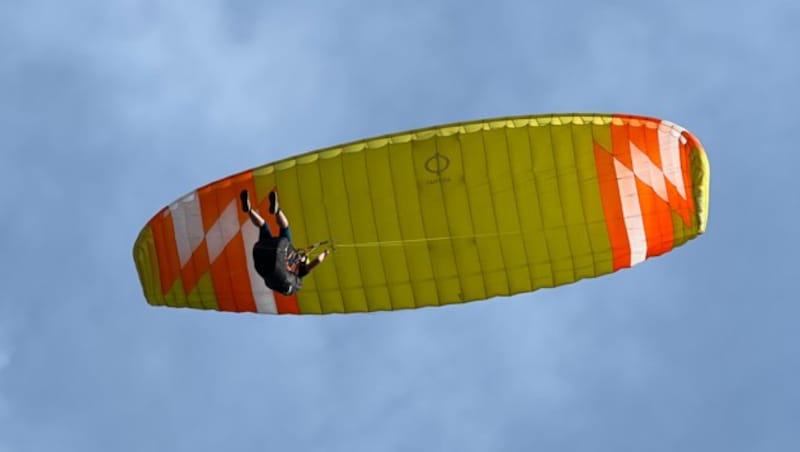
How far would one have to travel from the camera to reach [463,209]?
21.6 meters

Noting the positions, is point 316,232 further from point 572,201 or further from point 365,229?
point 572,201

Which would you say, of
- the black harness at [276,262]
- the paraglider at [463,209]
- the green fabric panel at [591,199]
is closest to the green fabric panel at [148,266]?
the paraglider at [463,209]

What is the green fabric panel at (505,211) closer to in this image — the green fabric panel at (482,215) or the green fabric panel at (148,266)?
the green fabric panel at (482,215)

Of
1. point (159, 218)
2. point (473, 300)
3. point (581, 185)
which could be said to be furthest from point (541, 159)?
point (159, 218)

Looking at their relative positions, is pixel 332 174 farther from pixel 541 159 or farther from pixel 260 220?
pixel 541 159

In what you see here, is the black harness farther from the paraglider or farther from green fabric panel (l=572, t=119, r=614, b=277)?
green fabric panel (l=572, t=119, r=614, b=277)

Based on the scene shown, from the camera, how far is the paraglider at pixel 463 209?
70.2 ft

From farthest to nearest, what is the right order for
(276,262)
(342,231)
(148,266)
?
1. (148,266)
2. (342,231)
3. (276,262)

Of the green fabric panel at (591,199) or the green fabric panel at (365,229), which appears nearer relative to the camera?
the green fabric panel at (365,229)

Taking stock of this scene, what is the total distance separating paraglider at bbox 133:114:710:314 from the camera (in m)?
21.4

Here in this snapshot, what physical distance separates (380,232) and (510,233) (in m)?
2.02

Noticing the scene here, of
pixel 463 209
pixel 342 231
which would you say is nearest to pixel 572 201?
pixel 463 209

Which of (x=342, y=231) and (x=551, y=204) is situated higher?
(x=342, y=231)

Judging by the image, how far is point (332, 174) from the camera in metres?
21.5
